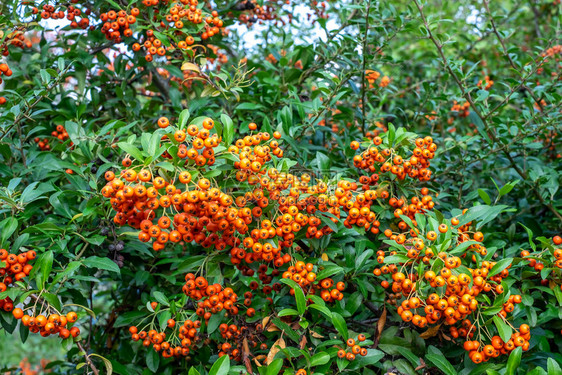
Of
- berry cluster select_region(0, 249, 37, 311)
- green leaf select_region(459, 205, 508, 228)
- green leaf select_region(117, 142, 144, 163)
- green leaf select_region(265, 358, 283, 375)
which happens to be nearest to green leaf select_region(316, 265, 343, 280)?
green leaf select_region(265, 358, 283, 375)

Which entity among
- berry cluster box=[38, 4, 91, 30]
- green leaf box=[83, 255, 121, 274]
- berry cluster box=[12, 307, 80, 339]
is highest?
berry cluster box=[38, 4, 91, 30]

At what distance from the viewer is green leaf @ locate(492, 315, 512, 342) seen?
274cm

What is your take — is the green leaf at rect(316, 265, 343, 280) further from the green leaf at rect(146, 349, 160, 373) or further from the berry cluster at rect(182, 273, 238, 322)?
the green leaf at rect(146, 349, 160, 373)

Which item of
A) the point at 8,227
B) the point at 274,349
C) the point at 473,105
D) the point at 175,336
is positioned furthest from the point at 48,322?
the point at 473,105

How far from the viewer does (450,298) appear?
272 centimetres

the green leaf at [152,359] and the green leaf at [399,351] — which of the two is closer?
the green leaf at [399,351]

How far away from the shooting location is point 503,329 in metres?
2.76

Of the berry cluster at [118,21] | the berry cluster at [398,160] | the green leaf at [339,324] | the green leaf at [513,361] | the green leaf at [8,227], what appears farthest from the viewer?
the berry cluster at [118,21]

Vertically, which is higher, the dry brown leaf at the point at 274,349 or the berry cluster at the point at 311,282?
the berry cluster at the point at 311,282

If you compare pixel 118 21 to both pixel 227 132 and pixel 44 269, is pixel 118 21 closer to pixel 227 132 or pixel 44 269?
pixel 227 132

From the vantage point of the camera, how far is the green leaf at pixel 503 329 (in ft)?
9.00

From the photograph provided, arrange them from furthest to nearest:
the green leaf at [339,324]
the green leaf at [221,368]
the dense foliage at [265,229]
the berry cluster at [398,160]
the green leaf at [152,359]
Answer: the green leaf at [152,359] → the berry cluster at [398,160] → the green leaf at [339,324] → the dense foliage at [265,229] → the green leaf at [221,368]

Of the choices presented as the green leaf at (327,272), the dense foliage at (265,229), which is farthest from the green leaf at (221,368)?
the green leaf at (327,272)

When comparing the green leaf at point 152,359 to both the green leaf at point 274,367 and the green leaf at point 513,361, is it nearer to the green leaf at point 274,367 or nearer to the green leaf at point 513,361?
the green leaf at point 274,367
